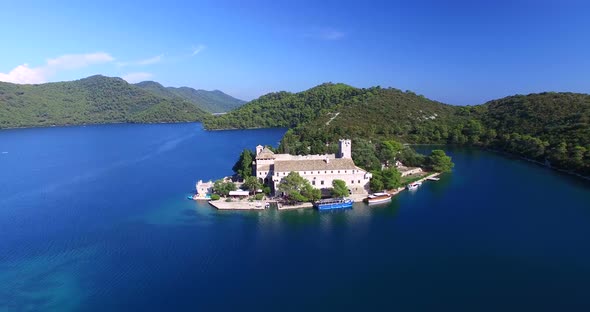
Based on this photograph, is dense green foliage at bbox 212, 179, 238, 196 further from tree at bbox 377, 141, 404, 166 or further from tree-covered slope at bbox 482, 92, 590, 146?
tree-covered slope at bbox 482, 92, 590, 146

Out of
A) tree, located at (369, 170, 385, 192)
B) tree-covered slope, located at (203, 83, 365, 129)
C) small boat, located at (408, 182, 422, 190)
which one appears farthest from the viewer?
tree-covered slope, located at (203, 83, 365, 129)

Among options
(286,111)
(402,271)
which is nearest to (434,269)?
(402,271)

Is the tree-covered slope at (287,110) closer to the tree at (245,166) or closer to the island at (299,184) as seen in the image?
the tree at (245,166)

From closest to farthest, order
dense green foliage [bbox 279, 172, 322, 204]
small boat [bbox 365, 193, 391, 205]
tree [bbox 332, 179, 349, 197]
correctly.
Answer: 1. dense green foliage [bbox 279, 172, 322, 204]
2. tree [bbox 332, 179, 349, 197]
3. small boat [bbox 365, 193, 391, 205]

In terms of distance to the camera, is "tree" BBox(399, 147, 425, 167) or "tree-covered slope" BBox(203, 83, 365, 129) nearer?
"tree" BBox(399, 147, 425, 167)

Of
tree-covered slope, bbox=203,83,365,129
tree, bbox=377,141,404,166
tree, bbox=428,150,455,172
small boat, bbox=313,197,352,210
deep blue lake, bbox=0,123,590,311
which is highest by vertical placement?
tree-covered slope, bbox=203,83,365,129

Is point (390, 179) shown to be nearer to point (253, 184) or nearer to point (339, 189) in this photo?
point (339, 189)

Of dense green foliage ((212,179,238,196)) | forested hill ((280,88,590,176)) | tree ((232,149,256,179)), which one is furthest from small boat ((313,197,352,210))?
forested hill ((280,88,590,176))

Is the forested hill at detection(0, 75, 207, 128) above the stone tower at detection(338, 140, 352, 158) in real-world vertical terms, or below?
above
